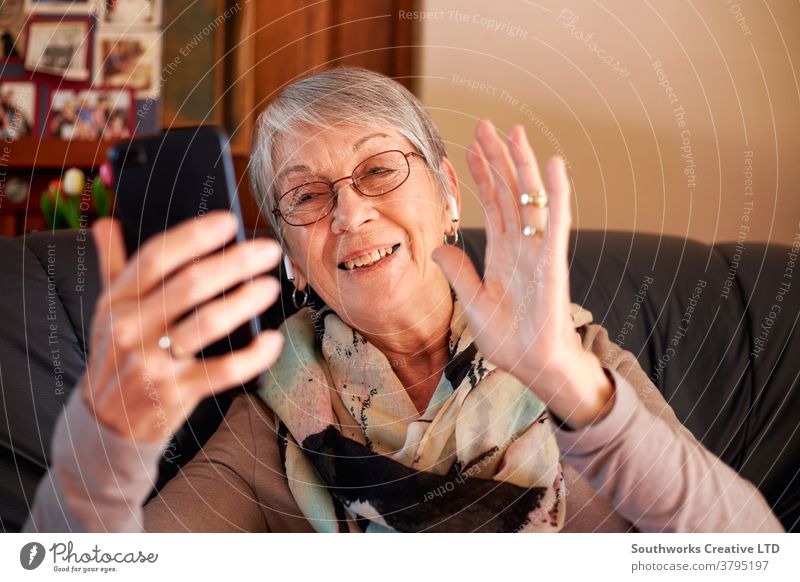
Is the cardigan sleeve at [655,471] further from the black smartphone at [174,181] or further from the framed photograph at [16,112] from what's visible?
the framed photograph at [16,112]

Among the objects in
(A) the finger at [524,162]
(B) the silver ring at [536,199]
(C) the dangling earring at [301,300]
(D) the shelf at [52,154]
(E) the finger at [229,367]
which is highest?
(A) the finger at [524,162]

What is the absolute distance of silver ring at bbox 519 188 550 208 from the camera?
61 centimetres

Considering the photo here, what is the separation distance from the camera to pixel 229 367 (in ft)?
2.07

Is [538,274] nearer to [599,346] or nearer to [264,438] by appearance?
[599,346]

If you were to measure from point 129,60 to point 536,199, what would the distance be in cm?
45

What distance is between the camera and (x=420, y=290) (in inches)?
30.7

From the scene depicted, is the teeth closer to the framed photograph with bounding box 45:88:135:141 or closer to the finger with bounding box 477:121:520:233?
the finger with bounding box 477:121:520:233

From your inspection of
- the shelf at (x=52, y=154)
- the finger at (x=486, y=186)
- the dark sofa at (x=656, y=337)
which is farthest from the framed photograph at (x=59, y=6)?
the finger at (x=486, y=186)

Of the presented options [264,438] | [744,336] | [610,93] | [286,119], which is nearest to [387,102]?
[286,119]

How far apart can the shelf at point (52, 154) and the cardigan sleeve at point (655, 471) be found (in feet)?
1.72

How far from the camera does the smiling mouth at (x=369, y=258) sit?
0.75 meters

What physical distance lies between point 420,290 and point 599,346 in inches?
7.1

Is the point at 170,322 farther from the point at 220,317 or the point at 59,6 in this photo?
the point at 59,6
